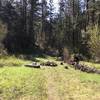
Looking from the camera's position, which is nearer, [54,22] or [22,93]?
[22,93]

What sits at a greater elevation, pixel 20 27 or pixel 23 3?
pixel 23 3

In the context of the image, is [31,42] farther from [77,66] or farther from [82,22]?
[77,66]

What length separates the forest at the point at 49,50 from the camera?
57.5ft

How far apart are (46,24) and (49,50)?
1994cm

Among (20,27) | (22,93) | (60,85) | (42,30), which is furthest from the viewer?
(42,30)

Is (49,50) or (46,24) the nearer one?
(49,50)

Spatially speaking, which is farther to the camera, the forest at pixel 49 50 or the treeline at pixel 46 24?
the treeline at pixel 46 24

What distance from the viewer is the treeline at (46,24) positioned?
5578 centimetres

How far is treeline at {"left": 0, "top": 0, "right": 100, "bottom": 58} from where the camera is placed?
183 ft

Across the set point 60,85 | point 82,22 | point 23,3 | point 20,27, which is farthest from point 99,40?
point 23,3

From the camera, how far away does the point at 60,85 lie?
64.1 ft

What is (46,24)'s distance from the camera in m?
83.0

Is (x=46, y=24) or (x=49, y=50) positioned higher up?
(x=46, y=24)

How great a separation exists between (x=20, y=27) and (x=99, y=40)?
3166cm
